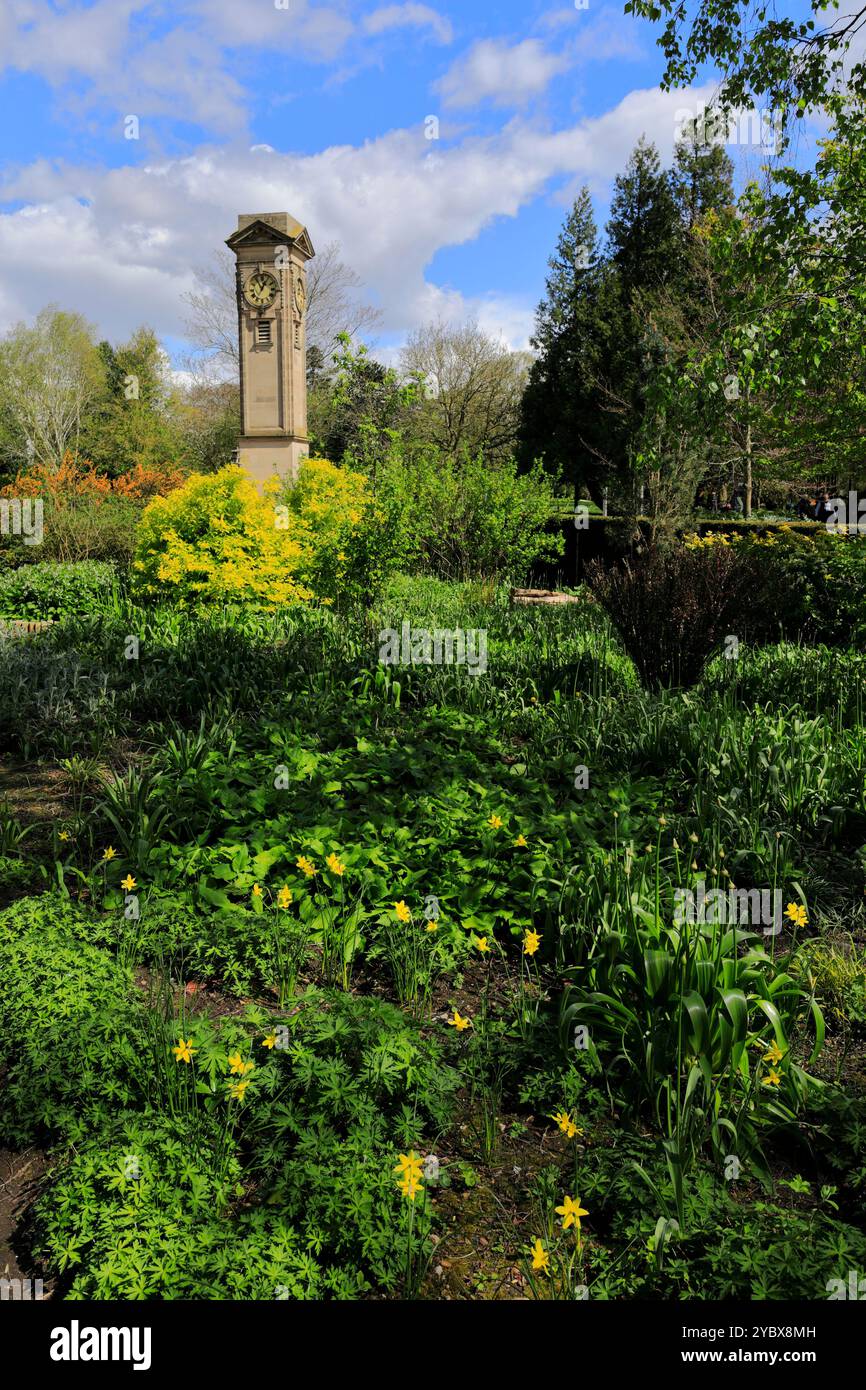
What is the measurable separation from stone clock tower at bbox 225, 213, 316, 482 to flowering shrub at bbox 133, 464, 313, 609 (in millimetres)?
4822

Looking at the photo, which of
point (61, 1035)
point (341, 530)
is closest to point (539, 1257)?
point (61, 1035)

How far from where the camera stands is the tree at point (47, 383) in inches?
1433

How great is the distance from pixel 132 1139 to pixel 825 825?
3330mm

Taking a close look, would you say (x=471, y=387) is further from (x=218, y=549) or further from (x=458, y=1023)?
(x=458, y=1023)

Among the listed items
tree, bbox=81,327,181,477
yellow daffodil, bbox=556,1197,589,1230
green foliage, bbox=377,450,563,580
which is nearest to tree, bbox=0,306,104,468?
tree, bbox=81,327,181,477

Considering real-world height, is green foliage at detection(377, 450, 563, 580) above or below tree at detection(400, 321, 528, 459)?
below

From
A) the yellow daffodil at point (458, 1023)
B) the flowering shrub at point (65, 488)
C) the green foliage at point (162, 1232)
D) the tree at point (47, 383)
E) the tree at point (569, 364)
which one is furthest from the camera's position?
the tree at point (47, 383)

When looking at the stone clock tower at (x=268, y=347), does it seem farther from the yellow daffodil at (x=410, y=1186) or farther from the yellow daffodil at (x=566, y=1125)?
the yellow daffodil at (x=410, y=1186)

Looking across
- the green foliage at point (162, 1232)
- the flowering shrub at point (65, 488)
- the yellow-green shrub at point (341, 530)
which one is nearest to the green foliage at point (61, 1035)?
Result: the green foliage at point (162, 1232)

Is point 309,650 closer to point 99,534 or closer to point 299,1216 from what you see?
point 299,1216

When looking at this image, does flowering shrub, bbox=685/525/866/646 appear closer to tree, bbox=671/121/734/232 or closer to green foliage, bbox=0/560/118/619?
green foliage, bbox=0/560/118/619

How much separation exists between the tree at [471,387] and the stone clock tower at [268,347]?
14536 mm

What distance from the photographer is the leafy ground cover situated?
1976 millimetres

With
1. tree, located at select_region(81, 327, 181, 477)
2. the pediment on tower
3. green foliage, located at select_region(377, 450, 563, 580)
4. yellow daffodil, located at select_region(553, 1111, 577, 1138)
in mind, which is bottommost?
yellow daffodil, located at select_region(553, 1111, 577, 1138)
